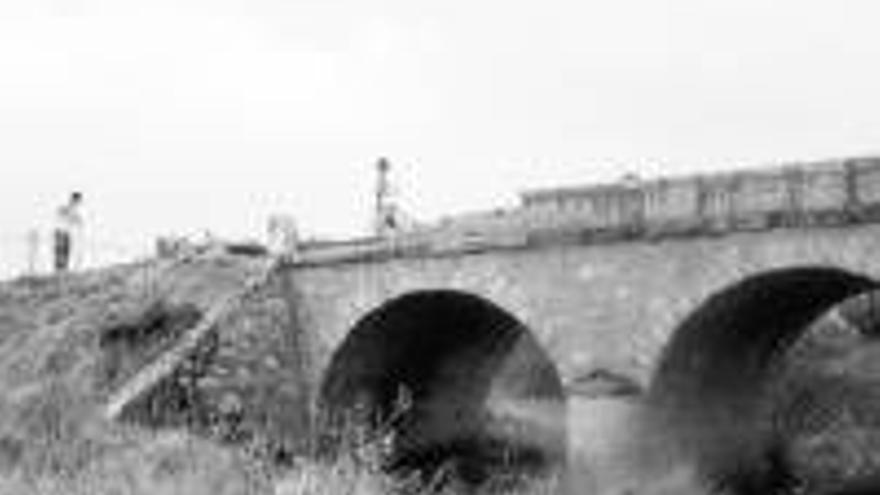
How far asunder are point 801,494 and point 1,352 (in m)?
15.3

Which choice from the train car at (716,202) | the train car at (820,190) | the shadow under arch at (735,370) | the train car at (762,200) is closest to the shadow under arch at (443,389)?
the shadow under arch at (735,370)

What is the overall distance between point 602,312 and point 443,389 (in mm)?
6644

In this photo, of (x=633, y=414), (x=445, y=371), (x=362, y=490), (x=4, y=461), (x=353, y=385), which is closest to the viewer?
(x=362, y=490)

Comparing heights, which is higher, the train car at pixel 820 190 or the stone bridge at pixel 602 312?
the train car at pixel 820 190

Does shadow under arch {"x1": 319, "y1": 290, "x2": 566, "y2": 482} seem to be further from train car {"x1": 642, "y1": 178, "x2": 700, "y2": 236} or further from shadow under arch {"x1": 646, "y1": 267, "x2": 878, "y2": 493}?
train car {"x1": 642, "y1": 178, "x2": 700, "y2": 236}

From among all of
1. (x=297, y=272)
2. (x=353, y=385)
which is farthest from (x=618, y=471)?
(x=297, y=272)

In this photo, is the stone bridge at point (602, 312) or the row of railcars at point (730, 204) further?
the stone bridge at point (602, 312)

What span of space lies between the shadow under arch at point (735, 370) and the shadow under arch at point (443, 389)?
3197 mm

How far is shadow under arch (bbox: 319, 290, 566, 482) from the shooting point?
2273cm

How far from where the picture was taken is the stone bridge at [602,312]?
17.7 meters

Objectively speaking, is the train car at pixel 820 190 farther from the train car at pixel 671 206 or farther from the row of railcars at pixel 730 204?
the train car at pixel 671 206

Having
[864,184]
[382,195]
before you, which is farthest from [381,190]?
[864,184]

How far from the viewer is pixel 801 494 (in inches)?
826

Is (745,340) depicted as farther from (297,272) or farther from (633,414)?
(297,272)
